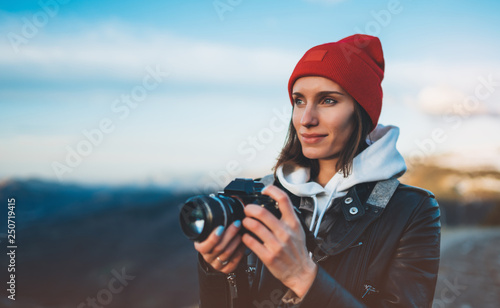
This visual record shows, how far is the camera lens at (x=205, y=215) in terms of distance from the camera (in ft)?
4.42

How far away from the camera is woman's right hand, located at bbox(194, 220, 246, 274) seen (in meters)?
1.37

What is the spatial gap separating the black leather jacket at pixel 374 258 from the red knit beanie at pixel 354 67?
18.0 inches

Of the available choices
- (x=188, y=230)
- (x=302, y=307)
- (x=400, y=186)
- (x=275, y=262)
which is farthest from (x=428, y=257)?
(x=188, y=230)

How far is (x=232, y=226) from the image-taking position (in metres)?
1.38

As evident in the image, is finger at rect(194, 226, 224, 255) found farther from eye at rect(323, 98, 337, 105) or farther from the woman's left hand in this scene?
eye at rect(323, 98, 337, 105)

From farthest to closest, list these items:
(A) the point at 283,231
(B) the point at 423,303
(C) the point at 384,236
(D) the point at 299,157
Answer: (D) the point at 299,157
(C) the point at 384,236
(B) the point at 423,303
(A) the point at 283,231

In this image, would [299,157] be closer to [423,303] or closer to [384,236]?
[384,236]

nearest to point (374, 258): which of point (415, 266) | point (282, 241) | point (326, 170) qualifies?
point (415, 266)

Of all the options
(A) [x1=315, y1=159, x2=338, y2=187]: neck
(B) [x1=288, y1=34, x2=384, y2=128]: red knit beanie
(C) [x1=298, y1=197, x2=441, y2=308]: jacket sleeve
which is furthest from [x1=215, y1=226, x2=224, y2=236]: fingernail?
(B) [x1=288, y1=34, x2=384, y2=128]: red knit beanie

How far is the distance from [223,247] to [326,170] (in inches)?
32.0

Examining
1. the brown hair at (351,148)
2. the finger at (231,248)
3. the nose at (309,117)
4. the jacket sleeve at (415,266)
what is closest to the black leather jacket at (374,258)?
the jacket sleeve at (415,266)

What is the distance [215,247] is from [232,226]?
0.34 ft

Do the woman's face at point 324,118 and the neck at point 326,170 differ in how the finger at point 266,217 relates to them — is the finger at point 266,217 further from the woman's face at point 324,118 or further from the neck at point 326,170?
the neck at point 326,170

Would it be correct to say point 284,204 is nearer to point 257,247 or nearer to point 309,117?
point 257,247
